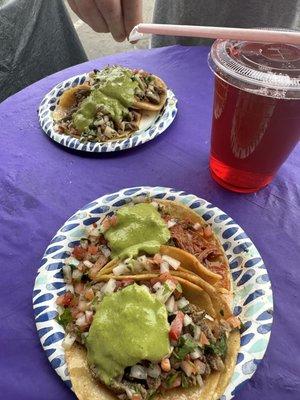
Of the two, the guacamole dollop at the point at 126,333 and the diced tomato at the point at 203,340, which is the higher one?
the guacamole dollop at the point at 126,333

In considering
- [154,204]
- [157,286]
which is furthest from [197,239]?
[157,286]

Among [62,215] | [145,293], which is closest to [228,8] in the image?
[62,215]

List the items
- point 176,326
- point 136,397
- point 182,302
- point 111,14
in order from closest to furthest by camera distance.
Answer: point 136,397 → point 176,326 → point 182,302 → point 111,14

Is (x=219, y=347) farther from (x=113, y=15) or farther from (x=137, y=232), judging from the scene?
(x=113, y=15)

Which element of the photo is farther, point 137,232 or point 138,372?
point 137,232

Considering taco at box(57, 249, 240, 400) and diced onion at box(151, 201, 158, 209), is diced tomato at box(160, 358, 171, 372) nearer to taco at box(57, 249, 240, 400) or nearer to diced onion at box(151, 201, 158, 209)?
taco at box(57, 249, 240, 400)

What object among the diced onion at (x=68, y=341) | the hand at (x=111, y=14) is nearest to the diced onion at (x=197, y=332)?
the diced onion at (x=68, y=341)

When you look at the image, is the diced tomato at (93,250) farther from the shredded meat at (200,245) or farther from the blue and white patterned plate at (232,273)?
the shredded meat at (200,245)

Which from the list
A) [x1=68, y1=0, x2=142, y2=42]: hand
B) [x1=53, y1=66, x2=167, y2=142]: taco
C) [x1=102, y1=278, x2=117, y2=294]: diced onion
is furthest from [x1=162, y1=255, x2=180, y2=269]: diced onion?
[x1=68, y1=0, x2=142, y2=42]: hand
